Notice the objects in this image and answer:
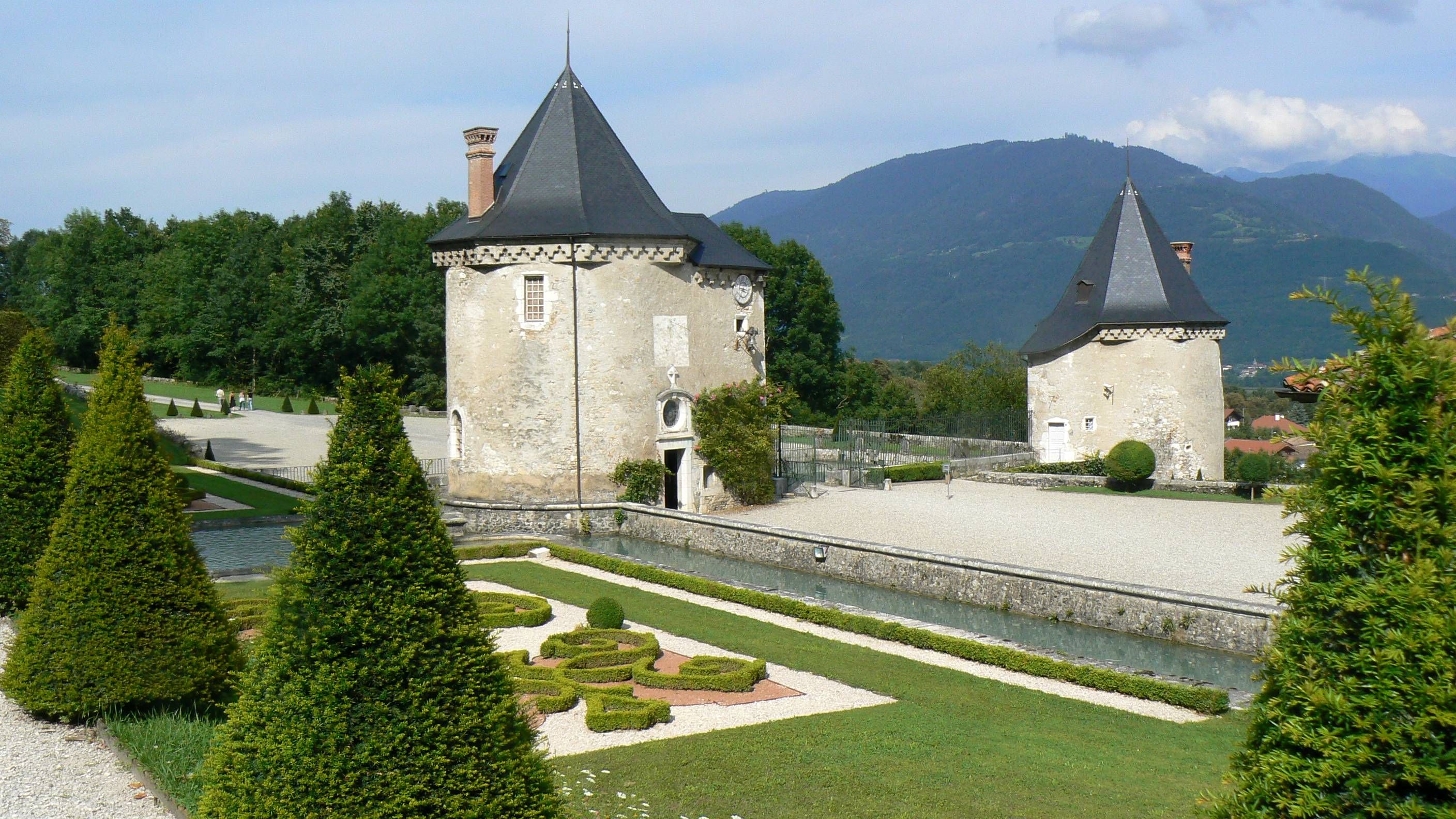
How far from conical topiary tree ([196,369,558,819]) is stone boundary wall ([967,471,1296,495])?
86.6 ft

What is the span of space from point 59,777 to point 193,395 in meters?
54.8

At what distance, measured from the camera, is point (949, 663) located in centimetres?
1334

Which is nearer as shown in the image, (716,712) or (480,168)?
(716,712)

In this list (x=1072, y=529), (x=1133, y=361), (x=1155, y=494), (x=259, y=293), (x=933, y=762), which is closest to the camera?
(x=933, y=762)

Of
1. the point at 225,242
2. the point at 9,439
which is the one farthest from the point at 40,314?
the point at 9,439

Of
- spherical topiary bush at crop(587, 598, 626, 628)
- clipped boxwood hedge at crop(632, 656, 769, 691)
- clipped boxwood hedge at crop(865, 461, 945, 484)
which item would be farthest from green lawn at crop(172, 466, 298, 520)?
clipped boxwood hedge at crop(865, 461, 945, 484)

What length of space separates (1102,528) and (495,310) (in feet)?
44.2

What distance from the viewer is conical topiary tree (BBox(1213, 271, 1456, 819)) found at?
3.88m

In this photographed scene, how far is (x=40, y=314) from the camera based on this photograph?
243 feet

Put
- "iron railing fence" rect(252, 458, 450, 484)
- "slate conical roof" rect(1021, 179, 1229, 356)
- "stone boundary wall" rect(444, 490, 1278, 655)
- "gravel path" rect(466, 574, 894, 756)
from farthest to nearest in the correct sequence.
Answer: "iron railing fence" rect(252, 458, 450, 484) → "slate conical roof" rect(1021, 179, 1229, 356) → "stone boundary wall" rect(444, 490, 1278, 655) → "gravel path" rect(466, 574, 894, 756)

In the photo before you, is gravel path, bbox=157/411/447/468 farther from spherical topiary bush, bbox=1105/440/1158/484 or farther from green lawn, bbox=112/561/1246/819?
green lawn, bbox=112/561/1246/819

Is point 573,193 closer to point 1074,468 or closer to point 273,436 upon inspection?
point 1074,468

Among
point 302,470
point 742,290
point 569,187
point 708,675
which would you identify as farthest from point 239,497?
point 708,675

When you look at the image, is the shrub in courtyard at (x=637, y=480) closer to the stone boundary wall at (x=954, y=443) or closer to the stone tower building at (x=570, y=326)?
the stone tower building at (x=570, y=326)
